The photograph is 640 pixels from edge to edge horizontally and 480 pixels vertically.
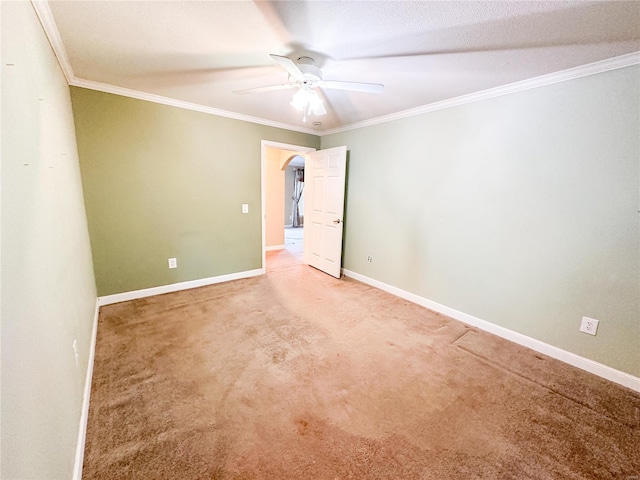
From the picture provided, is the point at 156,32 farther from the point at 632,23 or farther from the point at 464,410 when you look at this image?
the point at 464,410

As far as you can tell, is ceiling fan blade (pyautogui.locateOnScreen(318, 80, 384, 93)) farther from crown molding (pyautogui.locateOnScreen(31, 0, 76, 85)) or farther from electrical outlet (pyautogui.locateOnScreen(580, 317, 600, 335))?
electrical outlet (pyautogui.locateOnScreen(580, 317, 600, 335))

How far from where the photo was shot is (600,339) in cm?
198

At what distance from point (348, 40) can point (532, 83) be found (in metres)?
1.66

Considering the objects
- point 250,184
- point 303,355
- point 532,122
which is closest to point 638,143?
point 532,122

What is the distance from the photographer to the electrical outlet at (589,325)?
200 cm

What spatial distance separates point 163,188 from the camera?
3.07 m

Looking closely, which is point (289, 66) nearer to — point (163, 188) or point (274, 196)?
point (163, 188)

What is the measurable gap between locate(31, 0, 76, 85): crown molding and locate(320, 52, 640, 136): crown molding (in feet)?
9.89

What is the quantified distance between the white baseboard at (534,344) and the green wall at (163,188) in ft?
8.25

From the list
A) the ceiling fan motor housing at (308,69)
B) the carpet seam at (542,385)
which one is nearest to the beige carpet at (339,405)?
the carpet seam at (542,385)

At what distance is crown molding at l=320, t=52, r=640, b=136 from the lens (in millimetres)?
1770

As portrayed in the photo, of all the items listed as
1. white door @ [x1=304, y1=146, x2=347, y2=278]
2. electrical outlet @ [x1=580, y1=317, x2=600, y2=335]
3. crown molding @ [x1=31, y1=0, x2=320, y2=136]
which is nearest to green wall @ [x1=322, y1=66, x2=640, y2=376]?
electrical outlet @ [x1=580, y1=317, x2=600, y2=335]

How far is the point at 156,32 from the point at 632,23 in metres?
2.80

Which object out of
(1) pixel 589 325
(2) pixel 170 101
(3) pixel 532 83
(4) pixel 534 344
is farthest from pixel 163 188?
(1) pixel 589 325
